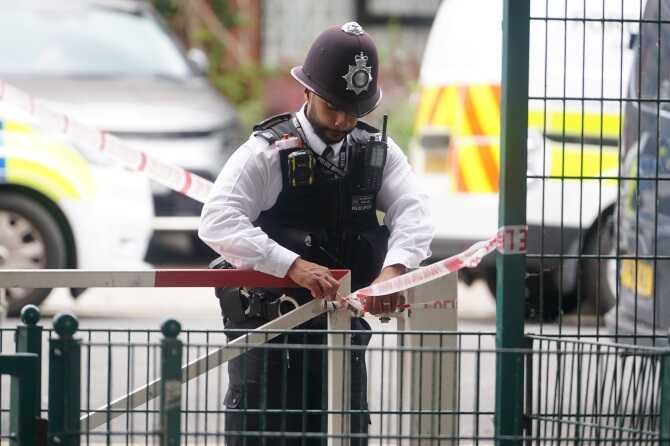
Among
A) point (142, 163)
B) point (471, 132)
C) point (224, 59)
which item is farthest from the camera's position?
point (224, 59)

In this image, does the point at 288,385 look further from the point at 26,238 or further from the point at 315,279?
the point at 26,238

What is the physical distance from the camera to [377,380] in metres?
8.00

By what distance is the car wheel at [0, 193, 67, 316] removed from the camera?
9.18 metres

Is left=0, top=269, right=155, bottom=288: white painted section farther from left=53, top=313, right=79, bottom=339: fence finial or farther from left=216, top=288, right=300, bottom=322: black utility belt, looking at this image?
left=53, top=313, right=79, bottom=339: fence finial

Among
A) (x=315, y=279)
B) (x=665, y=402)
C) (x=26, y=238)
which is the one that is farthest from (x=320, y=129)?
(x=26, y=238)

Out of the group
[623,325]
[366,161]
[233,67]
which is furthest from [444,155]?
[233,67]

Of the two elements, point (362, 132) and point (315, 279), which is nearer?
point (315, 279)

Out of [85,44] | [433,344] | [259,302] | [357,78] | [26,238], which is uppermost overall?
[85,44]

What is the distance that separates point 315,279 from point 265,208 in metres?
0.33

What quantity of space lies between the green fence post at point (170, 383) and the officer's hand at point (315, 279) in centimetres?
82

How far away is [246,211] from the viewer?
425 centimetres

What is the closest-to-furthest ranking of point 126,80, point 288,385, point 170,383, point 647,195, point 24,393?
point 170,383
point 24,393
point 288,385
point 647,195
point 126,80

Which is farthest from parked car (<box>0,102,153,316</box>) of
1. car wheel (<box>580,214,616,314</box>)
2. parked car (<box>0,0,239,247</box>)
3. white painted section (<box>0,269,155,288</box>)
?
white painted section (<box>0,269,155,288</box>)

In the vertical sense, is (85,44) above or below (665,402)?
above
